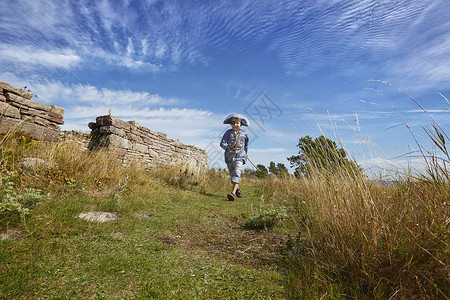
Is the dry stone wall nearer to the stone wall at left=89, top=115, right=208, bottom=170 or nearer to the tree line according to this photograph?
the stone wall at left=89, top=115, right=208, bottom=170

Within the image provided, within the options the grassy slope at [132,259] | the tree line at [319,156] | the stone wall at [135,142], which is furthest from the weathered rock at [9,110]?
the tree line at [319,156]

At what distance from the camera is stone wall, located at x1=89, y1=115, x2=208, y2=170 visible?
7.66m

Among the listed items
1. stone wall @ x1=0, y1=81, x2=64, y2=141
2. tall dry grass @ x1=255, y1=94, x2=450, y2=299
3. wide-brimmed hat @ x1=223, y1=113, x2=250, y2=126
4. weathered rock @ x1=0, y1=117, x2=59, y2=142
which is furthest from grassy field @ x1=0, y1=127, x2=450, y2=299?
wide-brimmed hat @ x1=223, y1=113, x2=250, y2=126

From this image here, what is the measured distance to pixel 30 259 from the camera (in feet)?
6.26

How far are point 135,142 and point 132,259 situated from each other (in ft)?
24.8

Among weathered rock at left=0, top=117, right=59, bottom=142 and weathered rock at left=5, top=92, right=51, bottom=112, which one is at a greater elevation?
weathered rock at left=5, top=92, right=51, bottom=112

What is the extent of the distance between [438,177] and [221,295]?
1.99 meters

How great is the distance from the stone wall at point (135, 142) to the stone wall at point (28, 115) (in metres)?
1.24

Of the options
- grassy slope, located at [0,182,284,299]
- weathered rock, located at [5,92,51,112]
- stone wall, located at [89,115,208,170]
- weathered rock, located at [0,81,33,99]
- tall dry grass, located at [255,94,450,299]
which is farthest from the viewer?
stone wall, located at [89,115,208,170]

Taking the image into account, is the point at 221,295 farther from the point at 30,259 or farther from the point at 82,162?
the point at 82,162

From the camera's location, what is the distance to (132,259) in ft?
6.86

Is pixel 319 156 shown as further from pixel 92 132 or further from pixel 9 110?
pixel 92 132

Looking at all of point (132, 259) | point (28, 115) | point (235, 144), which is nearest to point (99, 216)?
point (132, 259)

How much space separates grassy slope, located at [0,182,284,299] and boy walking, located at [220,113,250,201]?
332cm
